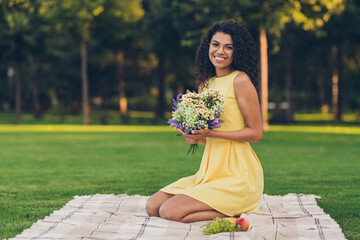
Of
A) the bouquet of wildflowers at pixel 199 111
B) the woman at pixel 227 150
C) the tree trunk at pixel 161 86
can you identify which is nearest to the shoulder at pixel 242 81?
the woman at pixel 227 150

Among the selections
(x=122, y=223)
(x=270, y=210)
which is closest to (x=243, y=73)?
(x=270, y=210)

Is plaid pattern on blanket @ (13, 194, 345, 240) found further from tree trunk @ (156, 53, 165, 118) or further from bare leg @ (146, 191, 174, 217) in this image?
tree trunk @ (156, 53, 165, 118)

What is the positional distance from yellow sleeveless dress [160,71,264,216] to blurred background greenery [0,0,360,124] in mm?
15632

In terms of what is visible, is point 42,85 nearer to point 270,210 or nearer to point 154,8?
point 154,8

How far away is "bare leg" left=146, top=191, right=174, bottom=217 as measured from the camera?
20.2ft

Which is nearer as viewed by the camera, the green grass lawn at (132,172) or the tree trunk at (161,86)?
the green grass lawn at (132,172)

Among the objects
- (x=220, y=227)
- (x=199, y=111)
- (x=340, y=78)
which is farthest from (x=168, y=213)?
(x=340, y=78)

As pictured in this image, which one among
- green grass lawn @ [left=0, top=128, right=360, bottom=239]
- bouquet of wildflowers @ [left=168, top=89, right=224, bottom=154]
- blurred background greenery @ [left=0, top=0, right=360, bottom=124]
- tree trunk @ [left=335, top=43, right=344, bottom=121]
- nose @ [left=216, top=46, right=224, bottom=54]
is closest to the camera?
bouquet of wildflowers @ [left=168, top=89, right=224, bottom=154]

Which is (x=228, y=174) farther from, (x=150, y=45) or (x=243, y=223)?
(x=150, y=45)

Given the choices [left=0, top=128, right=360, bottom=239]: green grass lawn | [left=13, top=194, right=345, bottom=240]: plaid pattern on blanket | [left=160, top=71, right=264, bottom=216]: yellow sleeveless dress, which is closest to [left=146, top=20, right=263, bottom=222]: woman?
[left=160, top=71, right=264, bottom=216]: yellow sleeveless dress

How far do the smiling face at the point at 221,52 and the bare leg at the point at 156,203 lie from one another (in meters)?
1.51

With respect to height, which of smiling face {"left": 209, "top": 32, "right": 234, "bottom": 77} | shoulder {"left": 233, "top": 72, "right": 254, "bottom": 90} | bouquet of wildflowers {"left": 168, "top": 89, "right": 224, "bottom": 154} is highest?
smiling face {"left": 209, "top": 32, "right": 234, "bottom": 77}

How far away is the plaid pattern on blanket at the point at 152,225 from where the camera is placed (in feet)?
17.3

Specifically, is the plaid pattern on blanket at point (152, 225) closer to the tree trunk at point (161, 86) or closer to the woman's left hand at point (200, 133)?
the woman's left hand at point (200, 133)
